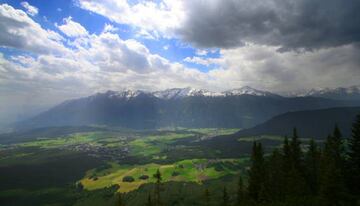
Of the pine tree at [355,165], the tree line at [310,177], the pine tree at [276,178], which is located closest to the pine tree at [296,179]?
the tree line at [310,177]

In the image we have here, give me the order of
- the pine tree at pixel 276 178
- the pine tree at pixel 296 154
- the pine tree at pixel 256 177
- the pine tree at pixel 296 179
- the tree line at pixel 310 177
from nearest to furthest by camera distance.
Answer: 1. the tree line at pixel 310 177
2. the pine tree at pixel 296 179
3. the pine tree at pixel 276 178
4. the pine tree at pixel 256 177
5. the pine tree at pixel 296 154

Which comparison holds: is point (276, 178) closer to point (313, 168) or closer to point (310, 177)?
point (310, 177)

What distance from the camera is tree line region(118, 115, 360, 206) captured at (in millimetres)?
49000

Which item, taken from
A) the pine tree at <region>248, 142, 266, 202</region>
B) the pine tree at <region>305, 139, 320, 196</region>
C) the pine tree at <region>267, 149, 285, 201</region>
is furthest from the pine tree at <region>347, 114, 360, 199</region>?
the pine tree at <region>248, 142, 266, 202</region>

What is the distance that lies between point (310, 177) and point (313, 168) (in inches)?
118

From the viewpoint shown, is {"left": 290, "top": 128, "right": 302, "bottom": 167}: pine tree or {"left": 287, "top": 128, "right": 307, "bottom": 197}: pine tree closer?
{"left": 287, "top": 128, "right": 307, "bottom": 197}: pine tree

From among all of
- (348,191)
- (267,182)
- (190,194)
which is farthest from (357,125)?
(190,194)

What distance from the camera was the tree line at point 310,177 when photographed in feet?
161

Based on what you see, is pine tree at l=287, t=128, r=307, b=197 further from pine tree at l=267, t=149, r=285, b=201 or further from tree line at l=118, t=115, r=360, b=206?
pine tree at l=267, t=149, r=285, b=201

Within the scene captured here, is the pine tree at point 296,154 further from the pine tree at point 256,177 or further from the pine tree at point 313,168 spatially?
the pine tree at point 256,177

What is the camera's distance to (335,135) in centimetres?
6944

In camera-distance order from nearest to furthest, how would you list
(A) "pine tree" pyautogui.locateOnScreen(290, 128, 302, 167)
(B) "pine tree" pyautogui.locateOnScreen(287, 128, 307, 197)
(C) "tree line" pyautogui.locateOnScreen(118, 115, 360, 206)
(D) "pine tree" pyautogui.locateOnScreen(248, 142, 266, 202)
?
(C) "tree line" pyautogui.locateOnScreen(118, 115, 360, 206) < (B) "pine tree" pyautogui.locateOnScreen(287, 128, 307, 197) < (D) "pine tree" pyautogui.locateOnScreen(248, 142, 266, 202) < (A) "pine tree" pyautogui.locateOnScreen(290, 128, 302, 167)

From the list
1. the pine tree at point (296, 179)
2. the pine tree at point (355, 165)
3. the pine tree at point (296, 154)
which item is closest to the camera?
the pine tree at point (355, 165)

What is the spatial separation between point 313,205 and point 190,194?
440 ft
